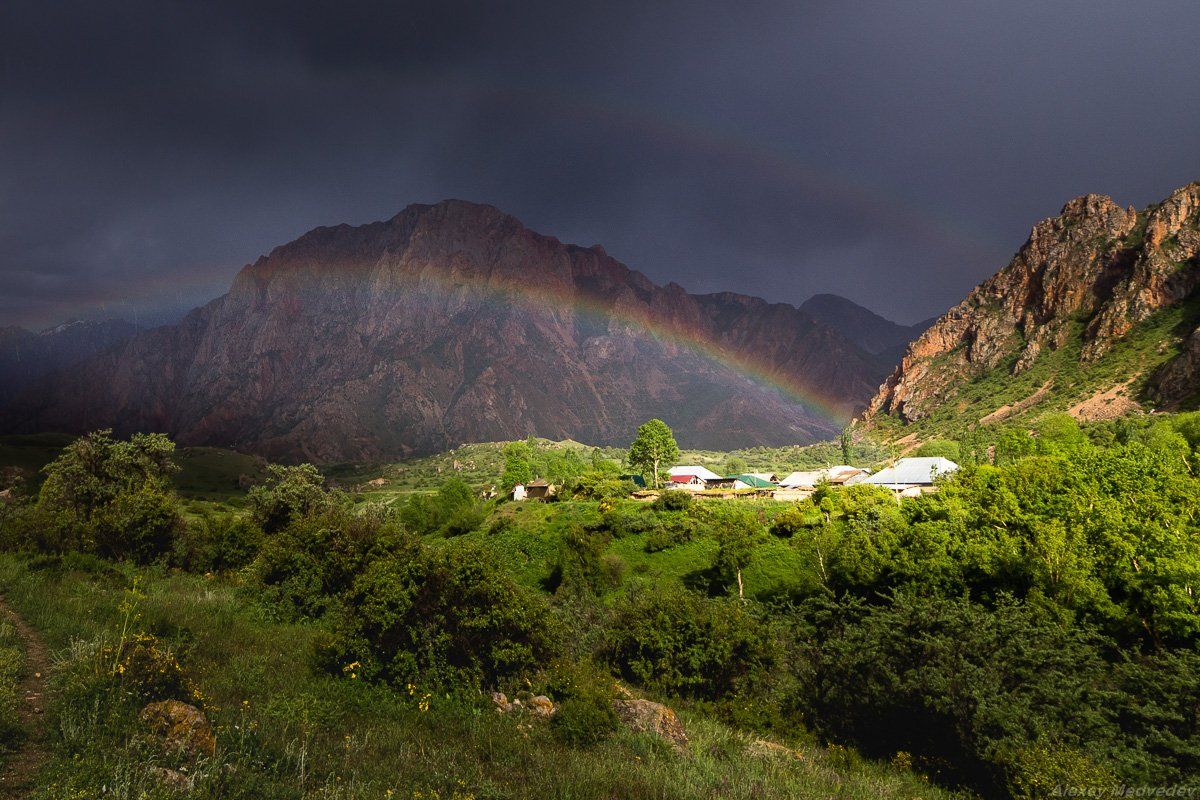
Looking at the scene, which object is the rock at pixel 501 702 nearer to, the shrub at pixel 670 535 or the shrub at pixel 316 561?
the shrub at pixel 316 561

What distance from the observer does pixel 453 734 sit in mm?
10867

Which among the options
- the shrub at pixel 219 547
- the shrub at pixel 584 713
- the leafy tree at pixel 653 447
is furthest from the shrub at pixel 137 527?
the leafy tree at pixel 653 447

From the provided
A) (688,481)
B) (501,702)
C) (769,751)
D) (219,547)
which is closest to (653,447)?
(688,481)

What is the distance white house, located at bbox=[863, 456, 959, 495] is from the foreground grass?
55.2 m

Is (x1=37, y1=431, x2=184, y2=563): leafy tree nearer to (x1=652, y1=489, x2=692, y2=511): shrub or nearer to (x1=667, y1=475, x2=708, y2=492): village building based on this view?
(x1=652, y1=489, x2=692, y2=511): shrub

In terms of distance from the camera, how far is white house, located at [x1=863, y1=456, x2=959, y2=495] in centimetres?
6091

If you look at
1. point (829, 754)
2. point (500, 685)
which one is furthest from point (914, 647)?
point (500, 685)

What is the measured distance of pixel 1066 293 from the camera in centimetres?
15275

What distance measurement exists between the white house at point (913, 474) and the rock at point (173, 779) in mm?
65140

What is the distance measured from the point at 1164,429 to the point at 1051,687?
6034 centimetres

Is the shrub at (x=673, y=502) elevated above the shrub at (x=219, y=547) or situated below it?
above

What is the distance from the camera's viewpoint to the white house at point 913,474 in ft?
200

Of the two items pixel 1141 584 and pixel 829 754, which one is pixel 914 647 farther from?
pixel 1141 584

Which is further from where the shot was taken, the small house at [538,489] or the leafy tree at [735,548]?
the small house at [538,489]
